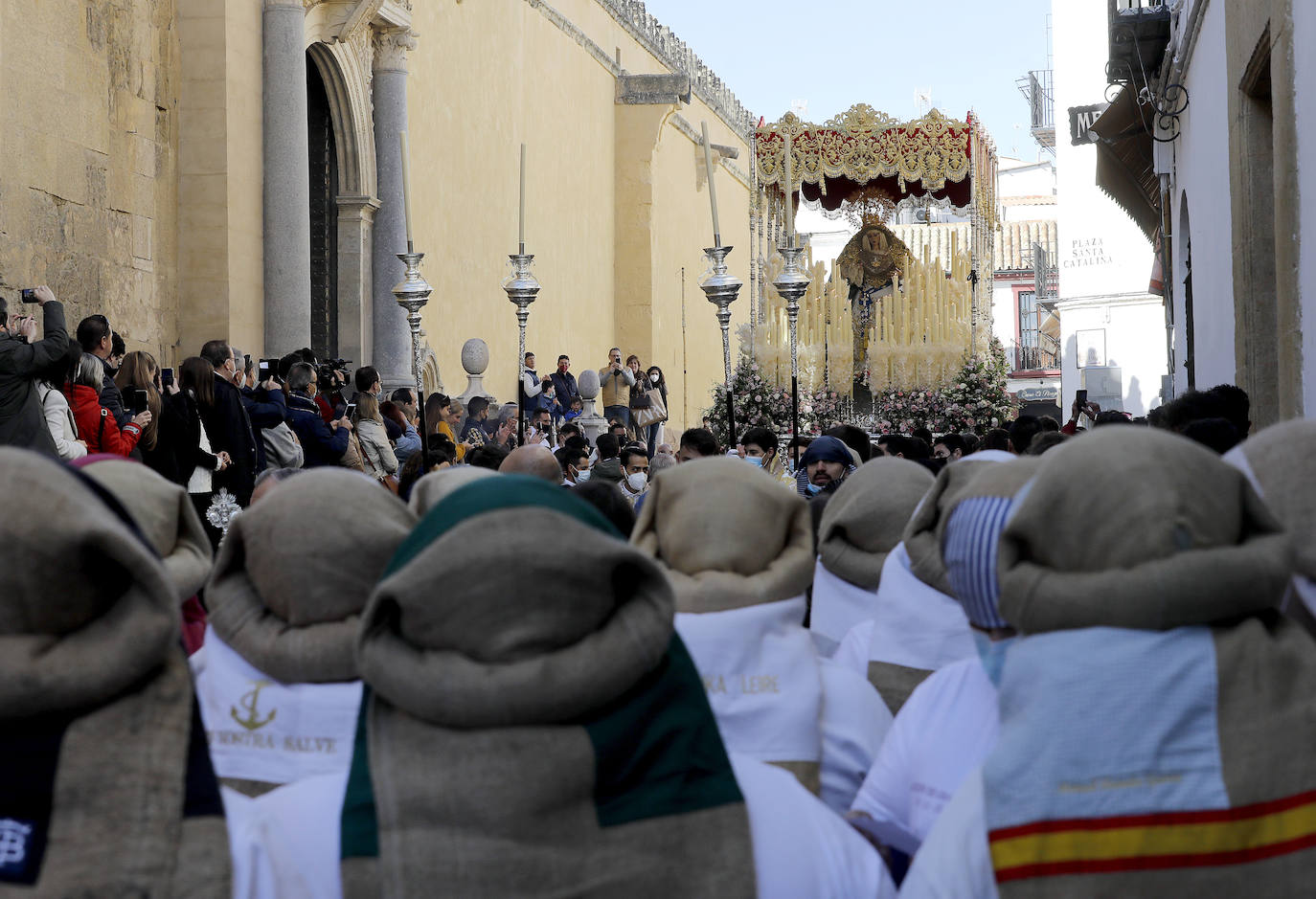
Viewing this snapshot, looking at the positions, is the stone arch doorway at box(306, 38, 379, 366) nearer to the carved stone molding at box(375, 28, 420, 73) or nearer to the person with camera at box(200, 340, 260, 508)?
the carved stone molding at box(375, 28, 420, 73)

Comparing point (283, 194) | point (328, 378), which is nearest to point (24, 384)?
point (328, 378)

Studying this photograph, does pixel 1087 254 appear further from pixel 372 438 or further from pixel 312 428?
pixel 312 428

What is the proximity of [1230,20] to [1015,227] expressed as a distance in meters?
48.8

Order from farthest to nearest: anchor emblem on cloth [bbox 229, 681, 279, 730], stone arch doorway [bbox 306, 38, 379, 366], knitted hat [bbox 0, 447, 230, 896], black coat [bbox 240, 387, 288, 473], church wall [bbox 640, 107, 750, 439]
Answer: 1. church wall [bbox 640, 107, 750, 439]
2. stone arch doorway [bbox 306, 38, 379, 366]
3. black coat [bbox 240, 387, 288, 473]
4. anchor emblem on cloth [bbox 229, 681, 279, 730]
5. knitted hat [bbox 0, 447, 230, 896]

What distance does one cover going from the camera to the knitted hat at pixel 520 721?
207 centimetres

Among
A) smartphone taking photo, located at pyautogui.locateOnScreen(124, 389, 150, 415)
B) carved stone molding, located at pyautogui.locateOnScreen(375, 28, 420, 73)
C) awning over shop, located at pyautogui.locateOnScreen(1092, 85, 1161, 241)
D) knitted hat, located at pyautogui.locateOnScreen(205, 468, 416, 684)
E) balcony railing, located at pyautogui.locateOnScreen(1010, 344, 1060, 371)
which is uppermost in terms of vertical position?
carved stone molding, located at pyautogui.locateOnScreen(375, 28, 420, 73)

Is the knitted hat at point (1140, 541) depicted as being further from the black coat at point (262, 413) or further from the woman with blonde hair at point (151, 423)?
the black coat at point (262, 413)

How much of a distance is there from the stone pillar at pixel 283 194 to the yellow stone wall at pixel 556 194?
17.0ft

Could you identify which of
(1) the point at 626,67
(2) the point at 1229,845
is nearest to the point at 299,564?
(2) the point at 1229,845

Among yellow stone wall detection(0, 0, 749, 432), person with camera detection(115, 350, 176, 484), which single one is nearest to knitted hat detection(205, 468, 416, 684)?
person with camera detection(115, 350, 176, 484)

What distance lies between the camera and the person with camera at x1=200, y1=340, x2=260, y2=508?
9047 millimetres

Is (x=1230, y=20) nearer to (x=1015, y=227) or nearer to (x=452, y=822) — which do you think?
(x=452, y=822)

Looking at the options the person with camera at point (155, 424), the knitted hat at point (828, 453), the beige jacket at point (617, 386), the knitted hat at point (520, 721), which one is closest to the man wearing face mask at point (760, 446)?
the knitted hat at point (828, 453)

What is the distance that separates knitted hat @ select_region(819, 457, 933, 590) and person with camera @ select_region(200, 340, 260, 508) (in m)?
5.27
